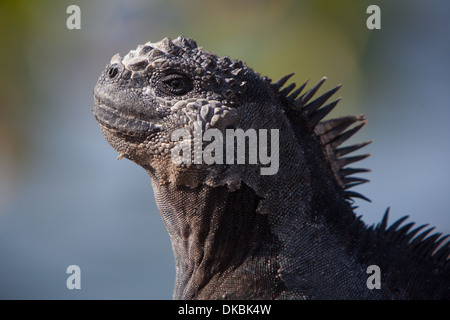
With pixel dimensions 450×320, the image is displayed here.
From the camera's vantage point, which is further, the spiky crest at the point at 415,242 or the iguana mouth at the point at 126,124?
the spiky crest at the point at 415,242

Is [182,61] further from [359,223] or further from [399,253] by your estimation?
[399,253]

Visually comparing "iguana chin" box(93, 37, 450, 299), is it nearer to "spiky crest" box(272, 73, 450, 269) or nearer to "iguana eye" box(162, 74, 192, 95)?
"iguana eye" box(162, 74, 192, 95)

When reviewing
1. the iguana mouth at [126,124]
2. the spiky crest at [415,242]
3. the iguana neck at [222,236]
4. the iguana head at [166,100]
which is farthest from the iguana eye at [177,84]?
the spiky crest at [415,242]

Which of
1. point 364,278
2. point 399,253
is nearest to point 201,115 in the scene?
point 364,278

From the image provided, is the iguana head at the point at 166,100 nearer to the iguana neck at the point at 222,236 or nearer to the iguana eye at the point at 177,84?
the iguana eye at the point at 177,84

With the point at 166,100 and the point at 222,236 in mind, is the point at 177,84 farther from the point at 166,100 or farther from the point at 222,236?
the point at 222,236

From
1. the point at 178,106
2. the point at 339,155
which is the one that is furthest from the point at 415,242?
the point at 178,106

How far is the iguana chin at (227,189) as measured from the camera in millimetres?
2436

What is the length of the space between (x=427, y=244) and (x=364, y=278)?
0.59 m

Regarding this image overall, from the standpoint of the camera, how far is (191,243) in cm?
259

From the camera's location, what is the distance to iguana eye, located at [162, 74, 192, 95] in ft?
8.13

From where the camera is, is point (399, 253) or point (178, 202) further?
point (399, 253)

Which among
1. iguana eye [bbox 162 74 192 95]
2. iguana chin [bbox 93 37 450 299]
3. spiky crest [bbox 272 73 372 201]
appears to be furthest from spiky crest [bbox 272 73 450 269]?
iguana eye [bbox 162 74 192 95]

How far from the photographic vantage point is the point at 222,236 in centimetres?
251
